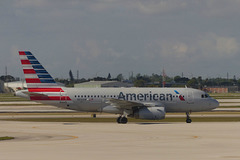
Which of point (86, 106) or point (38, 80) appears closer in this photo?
point (86, 106)

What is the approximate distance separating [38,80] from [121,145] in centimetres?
2409

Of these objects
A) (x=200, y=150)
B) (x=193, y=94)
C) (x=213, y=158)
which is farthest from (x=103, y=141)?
(x=193, y=94)

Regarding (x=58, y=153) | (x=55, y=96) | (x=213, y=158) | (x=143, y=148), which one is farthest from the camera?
(x=55, y=96)

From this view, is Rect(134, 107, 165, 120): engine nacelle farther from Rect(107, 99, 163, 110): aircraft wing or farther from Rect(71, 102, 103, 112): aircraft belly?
Rect(71, 102, 103, 112): aircraft belly

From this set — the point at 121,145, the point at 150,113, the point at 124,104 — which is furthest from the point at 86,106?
the point at 121,145

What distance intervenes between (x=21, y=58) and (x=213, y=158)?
3186 centimetres

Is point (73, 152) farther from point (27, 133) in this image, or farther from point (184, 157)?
point (27, 133)

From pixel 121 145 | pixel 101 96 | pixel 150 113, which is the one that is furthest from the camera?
pixel 101 96

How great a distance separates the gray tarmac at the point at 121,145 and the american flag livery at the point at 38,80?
452 inches

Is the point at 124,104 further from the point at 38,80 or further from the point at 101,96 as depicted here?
the point at 38,80

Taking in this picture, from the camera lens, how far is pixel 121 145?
27125 mm

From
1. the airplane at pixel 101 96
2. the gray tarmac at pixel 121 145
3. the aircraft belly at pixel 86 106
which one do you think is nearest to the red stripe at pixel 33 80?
the airplane at pixel 101 96

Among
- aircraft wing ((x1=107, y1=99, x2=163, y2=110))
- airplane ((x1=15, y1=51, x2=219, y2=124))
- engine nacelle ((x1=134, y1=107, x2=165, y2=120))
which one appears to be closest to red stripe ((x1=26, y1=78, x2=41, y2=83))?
airplane ((x1=15, y1=51, x2=219, y2=124))

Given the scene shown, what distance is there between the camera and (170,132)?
117 feet
